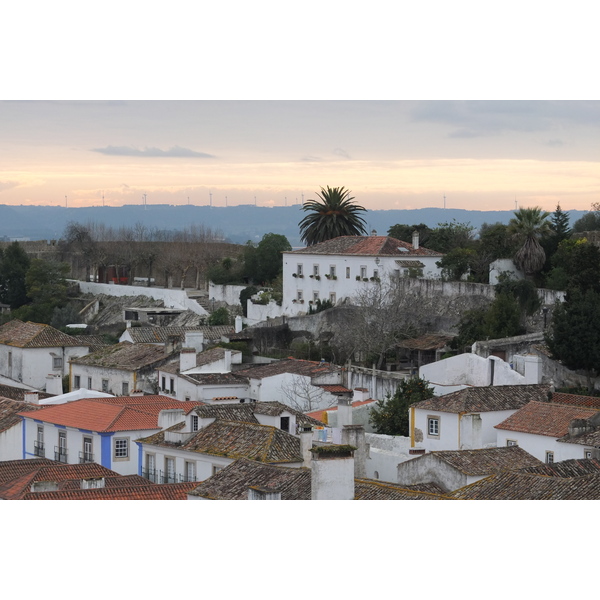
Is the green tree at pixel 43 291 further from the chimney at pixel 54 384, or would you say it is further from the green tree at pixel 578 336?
the green tree at pixel 578 336

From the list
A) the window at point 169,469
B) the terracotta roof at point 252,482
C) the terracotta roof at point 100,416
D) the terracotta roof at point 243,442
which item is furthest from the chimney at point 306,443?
the terracotta roof at point 100,416

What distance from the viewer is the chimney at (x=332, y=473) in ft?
76.2

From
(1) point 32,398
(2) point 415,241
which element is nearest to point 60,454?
(1) point 32,398

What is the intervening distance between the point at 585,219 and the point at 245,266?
63.4 ft

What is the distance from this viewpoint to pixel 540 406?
110 feet

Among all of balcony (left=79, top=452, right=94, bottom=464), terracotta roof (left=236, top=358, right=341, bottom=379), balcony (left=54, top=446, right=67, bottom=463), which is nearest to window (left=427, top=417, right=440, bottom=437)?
terracotta roof (left=236, top=358, right=341, bottom=379)

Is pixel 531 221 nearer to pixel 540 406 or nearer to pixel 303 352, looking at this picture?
pixel 303 352

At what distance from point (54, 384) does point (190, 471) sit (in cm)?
2208

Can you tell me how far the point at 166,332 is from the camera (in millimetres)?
55594

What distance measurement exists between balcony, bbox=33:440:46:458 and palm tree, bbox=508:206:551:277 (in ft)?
67.4

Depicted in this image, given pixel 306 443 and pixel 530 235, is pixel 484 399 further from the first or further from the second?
pixel 530 235

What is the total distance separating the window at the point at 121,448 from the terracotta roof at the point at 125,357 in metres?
13.3

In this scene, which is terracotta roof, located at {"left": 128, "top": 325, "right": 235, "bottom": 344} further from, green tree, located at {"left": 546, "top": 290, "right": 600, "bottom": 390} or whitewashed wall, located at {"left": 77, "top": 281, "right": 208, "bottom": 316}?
green tree, located at {"left": 546, "top": 290, "right": 600, "bottom": 390}

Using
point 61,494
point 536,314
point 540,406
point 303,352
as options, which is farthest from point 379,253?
point 61,494
